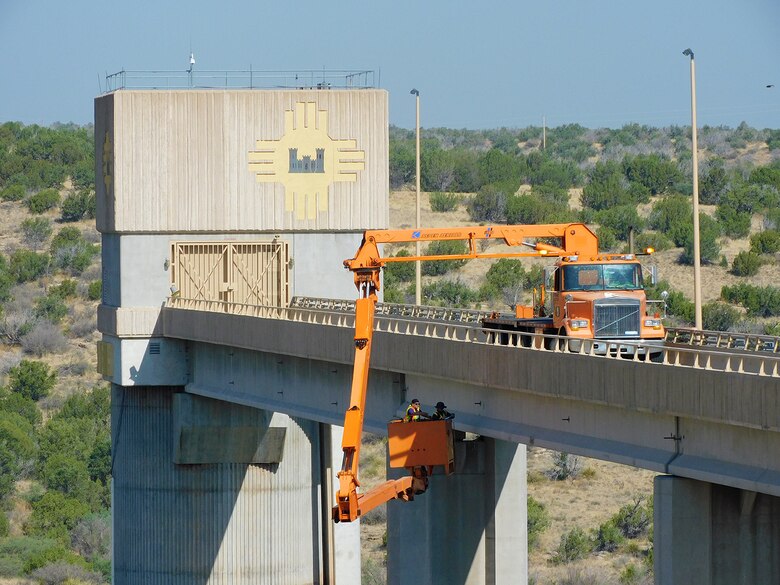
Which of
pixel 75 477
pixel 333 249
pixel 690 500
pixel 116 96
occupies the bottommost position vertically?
pixel 75 477

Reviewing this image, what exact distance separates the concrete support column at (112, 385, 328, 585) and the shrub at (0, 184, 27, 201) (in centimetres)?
7498

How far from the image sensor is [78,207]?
401ft

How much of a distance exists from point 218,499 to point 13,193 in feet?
253

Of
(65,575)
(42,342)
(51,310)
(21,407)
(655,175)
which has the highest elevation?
(655,175)

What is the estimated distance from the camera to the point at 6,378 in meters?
87.4

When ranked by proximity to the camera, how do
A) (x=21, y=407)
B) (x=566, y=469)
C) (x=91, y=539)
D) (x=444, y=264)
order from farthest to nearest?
(x=444, y=264)
(x=21, y=407)
(x=566, y=469)
(x=91, y=539)

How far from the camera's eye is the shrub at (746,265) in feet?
299

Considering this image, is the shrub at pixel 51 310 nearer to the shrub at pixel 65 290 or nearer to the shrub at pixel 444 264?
the shrub at pixel 65 290

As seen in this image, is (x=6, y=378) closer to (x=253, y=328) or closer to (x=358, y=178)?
(x=358, y=178)

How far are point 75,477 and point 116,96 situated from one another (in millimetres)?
23737

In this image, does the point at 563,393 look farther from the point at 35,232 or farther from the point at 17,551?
the point at 35,232

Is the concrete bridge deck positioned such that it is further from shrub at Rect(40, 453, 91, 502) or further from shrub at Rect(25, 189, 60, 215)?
shrub at Rect(25, 189, 60, 215)

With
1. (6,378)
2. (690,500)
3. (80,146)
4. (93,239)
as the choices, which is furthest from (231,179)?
(80,146)

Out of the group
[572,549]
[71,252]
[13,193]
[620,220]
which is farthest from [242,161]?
[13,193]
